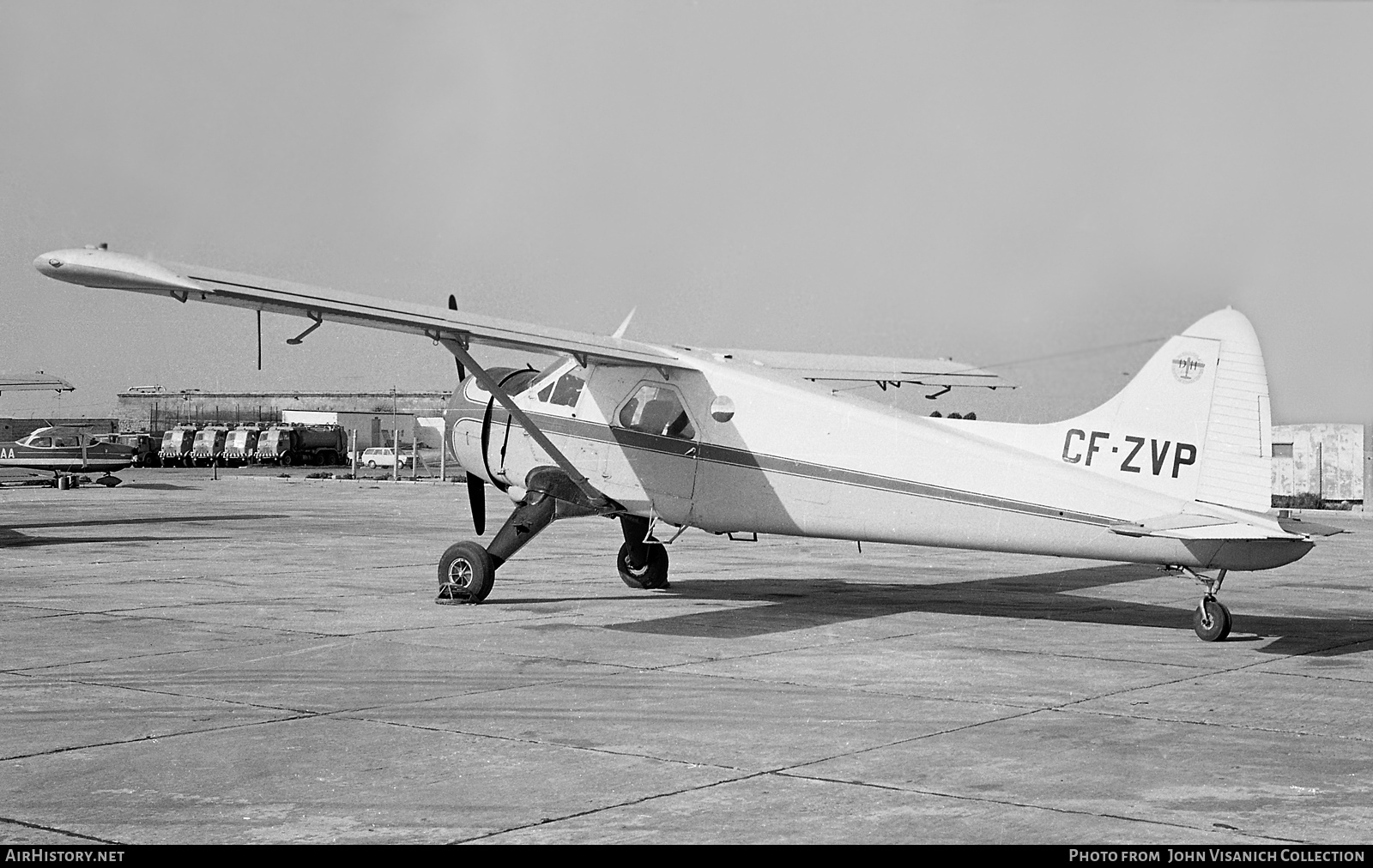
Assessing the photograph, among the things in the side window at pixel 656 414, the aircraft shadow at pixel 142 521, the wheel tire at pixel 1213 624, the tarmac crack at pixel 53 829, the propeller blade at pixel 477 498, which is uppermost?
the side window at pixel 656 414

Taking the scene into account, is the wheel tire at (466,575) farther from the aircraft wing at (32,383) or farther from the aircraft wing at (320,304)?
the aircraft wing at (32,383)

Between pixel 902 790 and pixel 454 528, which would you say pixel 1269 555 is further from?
pixel 454 528

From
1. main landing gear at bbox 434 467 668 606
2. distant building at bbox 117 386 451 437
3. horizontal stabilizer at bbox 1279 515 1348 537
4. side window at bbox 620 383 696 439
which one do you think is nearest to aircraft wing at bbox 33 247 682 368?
side window at bbox 620 383 696 439

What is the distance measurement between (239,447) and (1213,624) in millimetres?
71202

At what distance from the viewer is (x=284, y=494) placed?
1690 inches

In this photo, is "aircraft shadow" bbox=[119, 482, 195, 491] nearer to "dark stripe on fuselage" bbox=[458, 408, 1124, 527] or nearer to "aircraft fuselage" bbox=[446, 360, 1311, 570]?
"aircraft fuselage" bbox=[446, 360, 1311, 570]

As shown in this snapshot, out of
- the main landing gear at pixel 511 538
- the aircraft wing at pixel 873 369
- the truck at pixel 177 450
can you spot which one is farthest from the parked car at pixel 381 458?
the main landing gear at pixel 511 538

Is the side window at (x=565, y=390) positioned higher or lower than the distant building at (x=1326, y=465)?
higher

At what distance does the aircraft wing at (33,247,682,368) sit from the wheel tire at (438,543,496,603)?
7.41 ft

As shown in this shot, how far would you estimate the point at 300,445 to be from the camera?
258 ft

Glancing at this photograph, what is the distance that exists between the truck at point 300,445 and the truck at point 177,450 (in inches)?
161

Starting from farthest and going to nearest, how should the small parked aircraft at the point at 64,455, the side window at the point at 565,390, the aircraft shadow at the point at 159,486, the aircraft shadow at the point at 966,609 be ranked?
1. the small parked aircraft at the point at 64,455
2. the aircraft shadow at the point at 159,486
3. the side window at the point at 565,390
4. the aircraft shadow at the point at 966,609

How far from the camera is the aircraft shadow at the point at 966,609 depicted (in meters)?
12.9

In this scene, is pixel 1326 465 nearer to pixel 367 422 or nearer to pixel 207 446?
pixel 207 446
